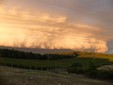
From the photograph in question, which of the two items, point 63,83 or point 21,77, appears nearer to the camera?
point 21,77

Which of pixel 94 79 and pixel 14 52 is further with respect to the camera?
pixel 14 52

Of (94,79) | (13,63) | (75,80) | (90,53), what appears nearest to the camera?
(75,80)

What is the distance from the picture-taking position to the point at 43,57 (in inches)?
4210

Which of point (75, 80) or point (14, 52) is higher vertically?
point (14, 52)

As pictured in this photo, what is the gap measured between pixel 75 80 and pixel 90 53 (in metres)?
66.9

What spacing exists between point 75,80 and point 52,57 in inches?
1806

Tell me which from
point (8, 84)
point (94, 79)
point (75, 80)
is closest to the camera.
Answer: point (8, 84)

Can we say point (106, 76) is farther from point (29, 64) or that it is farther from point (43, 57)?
point (43, 57)

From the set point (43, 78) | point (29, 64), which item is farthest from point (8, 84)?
point (29, 64)

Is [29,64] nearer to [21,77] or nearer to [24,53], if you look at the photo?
[24,53]

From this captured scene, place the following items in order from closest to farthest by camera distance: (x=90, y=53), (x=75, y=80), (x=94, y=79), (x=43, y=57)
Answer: (x=75, y=80), (x=94, y=79), (x=43, y=57), (x=90, y=53)

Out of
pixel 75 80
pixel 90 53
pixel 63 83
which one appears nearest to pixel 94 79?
pixel 75 80

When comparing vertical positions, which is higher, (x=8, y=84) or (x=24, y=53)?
(x=24, y=53)

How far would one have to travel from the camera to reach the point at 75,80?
68.1 metres
